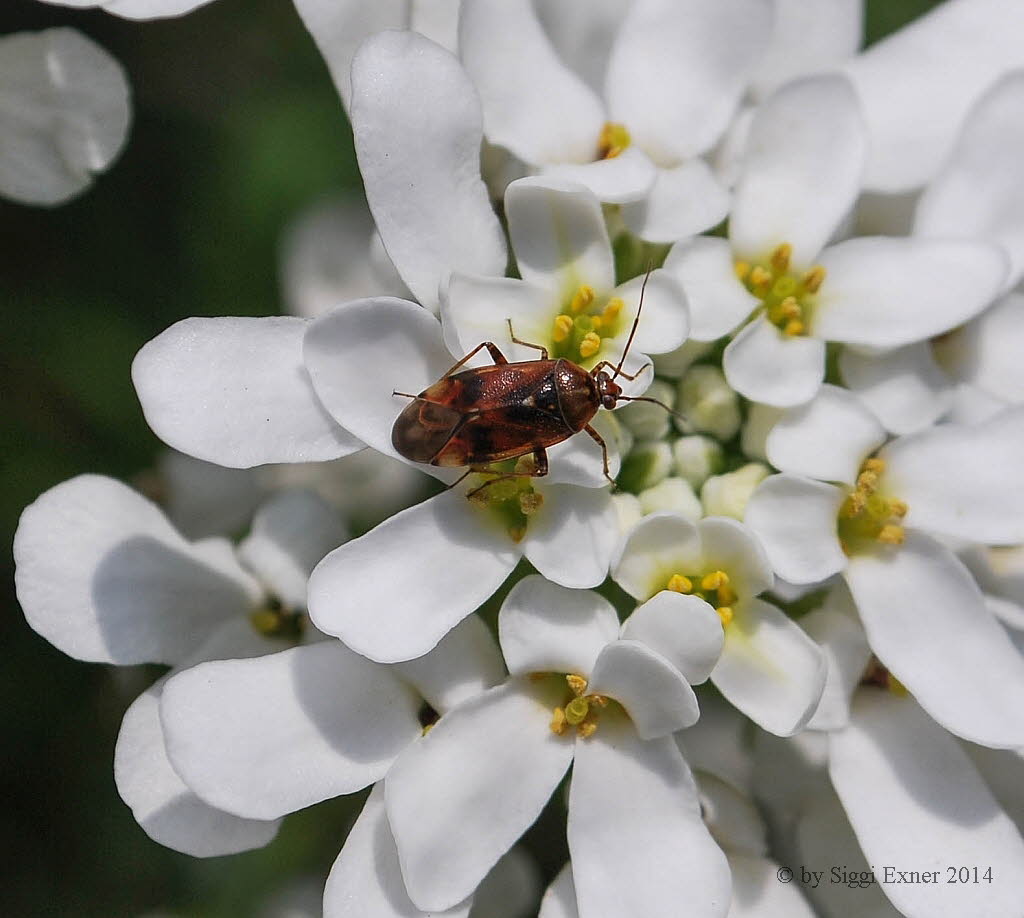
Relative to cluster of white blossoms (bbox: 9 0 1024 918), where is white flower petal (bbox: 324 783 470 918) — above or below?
below

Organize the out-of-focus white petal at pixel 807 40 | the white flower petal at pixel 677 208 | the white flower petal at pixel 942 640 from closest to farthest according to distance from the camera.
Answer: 1. the white flower petal at pixel 942 640
2. the white flower petal at pixel 677 208
3. the out-of-focus white petal at pixel 807 40

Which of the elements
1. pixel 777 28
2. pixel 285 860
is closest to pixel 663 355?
pixel 777 28

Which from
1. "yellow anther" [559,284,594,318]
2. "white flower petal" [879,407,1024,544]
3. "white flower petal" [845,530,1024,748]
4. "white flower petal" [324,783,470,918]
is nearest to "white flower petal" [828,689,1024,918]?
"white flower petal" [845,530,1024,748]

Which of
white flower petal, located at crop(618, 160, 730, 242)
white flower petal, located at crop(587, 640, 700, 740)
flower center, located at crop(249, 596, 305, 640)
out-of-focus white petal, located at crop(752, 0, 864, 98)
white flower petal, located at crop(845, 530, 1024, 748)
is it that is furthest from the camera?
out-of-focus white petal, located at crop(752, 0, 864, 98)

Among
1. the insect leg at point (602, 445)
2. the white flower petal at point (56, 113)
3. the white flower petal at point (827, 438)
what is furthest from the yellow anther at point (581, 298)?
the white flower petal at point (56, 113)

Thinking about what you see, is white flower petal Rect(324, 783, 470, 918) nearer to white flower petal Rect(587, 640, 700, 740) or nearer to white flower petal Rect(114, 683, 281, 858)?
white flower petal Rect(114, 683, 281, 858)

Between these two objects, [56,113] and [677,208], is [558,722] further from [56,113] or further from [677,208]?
[56,113]

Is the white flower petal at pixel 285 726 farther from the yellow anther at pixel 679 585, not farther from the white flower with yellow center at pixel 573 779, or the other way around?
the yellow anther at pixel 679 585
